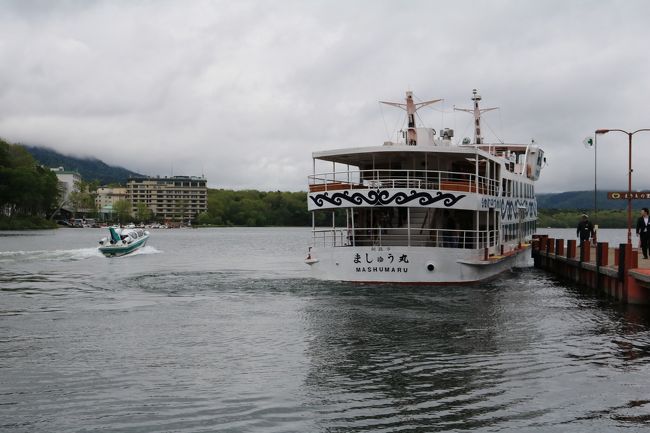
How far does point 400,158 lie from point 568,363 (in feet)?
60.3

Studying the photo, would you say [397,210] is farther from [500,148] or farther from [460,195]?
[500,148]

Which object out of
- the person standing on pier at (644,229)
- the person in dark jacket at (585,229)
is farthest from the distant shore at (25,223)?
the person standing on pier at (644,229)

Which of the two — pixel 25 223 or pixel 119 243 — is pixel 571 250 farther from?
pixel 25 223

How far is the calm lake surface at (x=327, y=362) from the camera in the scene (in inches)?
468

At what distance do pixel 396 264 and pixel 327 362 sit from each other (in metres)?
13.5

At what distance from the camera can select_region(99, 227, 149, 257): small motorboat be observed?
199 feet

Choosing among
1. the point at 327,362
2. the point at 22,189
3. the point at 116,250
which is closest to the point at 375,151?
the point at 327,362

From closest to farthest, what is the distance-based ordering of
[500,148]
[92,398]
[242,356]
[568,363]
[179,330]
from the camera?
1. [92,398]
2. [568,363]
3. [242,356]
4. [179,330]
5. [500,148]

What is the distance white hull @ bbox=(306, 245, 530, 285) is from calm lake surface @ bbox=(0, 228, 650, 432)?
25.7 inches

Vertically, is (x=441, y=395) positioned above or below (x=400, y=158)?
below

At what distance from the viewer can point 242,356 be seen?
16859 mm

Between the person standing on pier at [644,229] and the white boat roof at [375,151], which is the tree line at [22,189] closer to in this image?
the white boat roof at [375,151]

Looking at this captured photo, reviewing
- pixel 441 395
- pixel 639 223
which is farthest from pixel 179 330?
pixel 639 223

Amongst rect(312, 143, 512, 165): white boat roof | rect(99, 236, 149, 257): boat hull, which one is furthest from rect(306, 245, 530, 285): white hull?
rect(99, 236, 149, 257): boat hull
